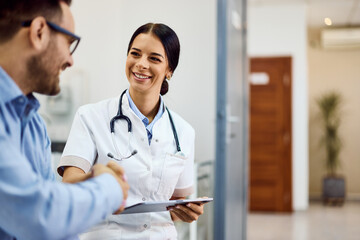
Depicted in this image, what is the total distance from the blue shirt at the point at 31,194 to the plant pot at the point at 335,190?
6.33 metres

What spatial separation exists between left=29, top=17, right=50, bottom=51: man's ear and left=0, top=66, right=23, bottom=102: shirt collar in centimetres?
4

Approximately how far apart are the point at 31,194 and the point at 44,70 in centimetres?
13

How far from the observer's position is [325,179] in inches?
255

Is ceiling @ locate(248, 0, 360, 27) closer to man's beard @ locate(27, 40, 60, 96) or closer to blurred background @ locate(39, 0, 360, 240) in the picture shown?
blurred background @ locate(39, 0, 360, 240)

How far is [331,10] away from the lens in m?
5.80

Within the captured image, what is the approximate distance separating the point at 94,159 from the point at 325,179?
20.6 ft

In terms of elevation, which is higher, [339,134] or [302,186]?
[339,134]

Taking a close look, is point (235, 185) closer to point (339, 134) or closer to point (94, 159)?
point (94, 159)

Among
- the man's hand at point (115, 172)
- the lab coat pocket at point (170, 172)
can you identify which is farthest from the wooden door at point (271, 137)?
the man's hand at point (115, 172)

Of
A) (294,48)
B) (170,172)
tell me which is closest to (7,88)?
(170,172)

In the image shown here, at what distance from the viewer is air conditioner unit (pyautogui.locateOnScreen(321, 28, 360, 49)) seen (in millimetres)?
6402

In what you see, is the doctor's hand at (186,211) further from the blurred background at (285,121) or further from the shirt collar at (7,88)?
the blurred background at (285,121)

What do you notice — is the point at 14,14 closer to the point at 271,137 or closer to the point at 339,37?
the point at 271,137

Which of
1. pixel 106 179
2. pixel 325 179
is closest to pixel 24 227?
pixel 106 179
